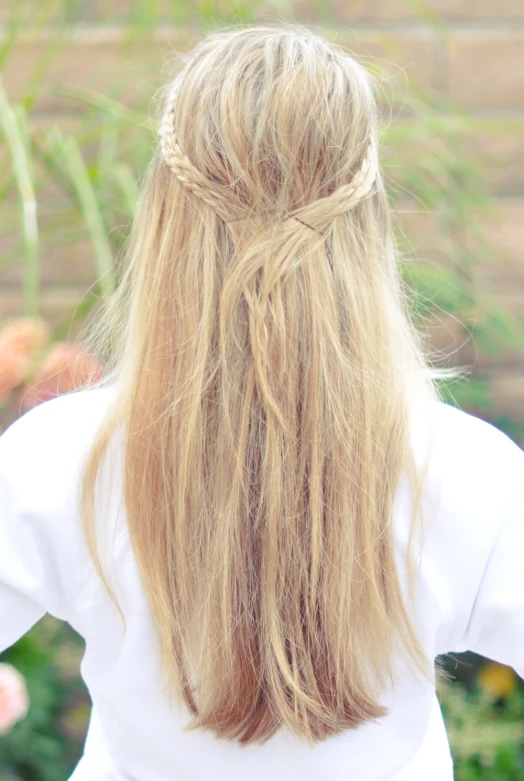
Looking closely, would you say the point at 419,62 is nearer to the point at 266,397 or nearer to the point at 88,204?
the point at 88,204

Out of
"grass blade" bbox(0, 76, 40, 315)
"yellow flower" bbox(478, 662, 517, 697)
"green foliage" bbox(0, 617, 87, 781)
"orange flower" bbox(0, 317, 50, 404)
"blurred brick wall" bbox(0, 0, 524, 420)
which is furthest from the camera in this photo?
"blurred brick wall" bbox(0, 0, 524, 420)

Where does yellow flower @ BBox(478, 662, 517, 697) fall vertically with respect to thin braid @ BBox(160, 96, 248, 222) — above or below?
below

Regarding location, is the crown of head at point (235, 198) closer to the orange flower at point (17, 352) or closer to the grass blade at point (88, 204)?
the grass blade at point (88, 204)

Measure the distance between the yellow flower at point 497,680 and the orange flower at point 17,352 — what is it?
128cm

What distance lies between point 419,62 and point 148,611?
1.68 metres

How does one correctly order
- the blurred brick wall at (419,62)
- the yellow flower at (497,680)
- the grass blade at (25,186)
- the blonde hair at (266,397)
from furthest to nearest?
the blurred brick wall at (419,62)
the yellow flower at (497,680)
the grass blade at (25,186)
the blonde hair at (266,397)

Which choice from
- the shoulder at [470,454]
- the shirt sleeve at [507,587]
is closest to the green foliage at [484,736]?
the shirt sleeve at [507,587]

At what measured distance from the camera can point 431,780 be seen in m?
1.10

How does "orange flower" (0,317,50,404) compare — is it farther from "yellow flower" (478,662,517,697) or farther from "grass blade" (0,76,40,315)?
"yellow flower" (478,662,517,697)

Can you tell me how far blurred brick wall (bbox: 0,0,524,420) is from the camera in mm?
2076

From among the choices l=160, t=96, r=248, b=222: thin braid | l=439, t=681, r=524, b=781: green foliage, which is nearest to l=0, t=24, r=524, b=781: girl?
l=160, t=96, r=248, b=222: thin braid

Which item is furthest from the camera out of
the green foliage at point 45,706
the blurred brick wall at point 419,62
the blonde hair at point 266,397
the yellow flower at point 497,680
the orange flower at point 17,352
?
the blurred brick wall at point 419,62

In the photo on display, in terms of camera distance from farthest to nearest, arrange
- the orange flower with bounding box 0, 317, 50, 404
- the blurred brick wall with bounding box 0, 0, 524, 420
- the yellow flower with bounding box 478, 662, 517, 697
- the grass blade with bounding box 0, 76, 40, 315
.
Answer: the blurred brick wall with bounding box 0, 0, 524, 420
the yellow flower with bounding box 478, 662, 517, 697
the orange flower with bounding box 0, 317, 50, 404
the grass blade with bounding box 0, 76, 40, 315

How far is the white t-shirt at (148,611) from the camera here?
904mm
